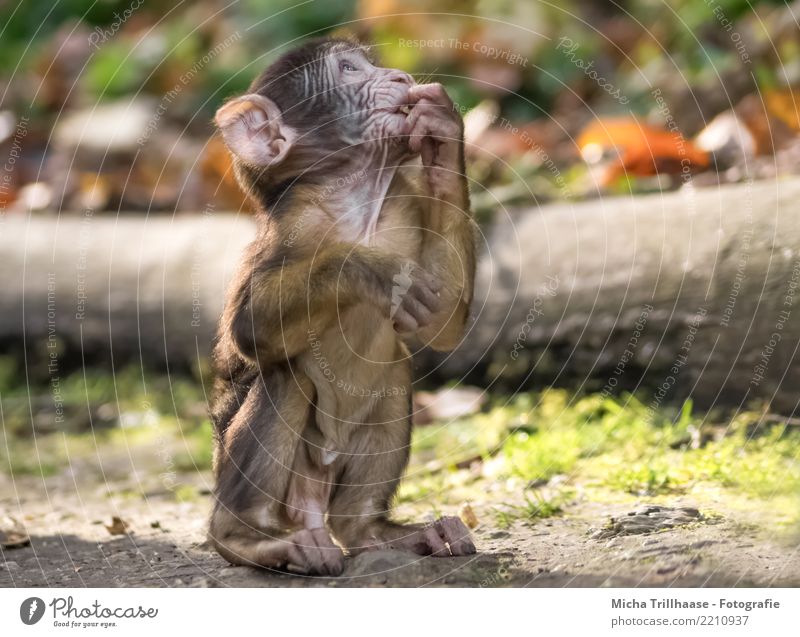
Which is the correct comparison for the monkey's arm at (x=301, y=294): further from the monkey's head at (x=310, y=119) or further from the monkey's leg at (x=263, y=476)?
the monkey's head at (x=310, y=119)

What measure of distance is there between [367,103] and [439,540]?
213cm

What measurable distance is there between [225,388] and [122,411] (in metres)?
4.31

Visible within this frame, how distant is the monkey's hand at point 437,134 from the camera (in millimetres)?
5316

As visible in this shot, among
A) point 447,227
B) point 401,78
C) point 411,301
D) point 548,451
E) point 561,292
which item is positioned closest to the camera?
point 411,301

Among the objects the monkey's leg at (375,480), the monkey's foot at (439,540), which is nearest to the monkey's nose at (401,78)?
the monkey's leg at (375,480)

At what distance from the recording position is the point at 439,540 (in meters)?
5.16

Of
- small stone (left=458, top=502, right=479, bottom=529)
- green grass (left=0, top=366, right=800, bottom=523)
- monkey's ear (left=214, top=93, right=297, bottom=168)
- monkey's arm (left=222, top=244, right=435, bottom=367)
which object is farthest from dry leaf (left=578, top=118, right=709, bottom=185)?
monkey's arm (left=222, top=244, right=435, bottom=367)

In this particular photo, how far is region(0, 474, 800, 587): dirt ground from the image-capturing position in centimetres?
476

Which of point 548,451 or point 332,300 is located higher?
point 332,300

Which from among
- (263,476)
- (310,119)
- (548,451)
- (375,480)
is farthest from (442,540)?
(310,119)

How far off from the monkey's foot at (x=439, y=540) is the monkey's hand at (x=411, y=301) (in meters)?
0.96

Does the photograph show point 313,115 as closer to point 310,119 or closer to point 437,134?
point 310,119

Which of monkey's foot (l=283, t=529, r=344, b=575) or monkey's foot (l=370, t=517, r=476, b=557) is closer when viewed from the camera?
monkey's foot (l=283, t=529, r=344, b=575)

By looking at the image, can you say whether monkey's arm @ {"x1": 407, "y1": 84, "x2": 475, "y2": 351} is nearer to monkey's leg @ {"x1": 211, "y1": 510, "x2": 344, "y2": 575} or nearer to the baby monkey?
the baby monkey
